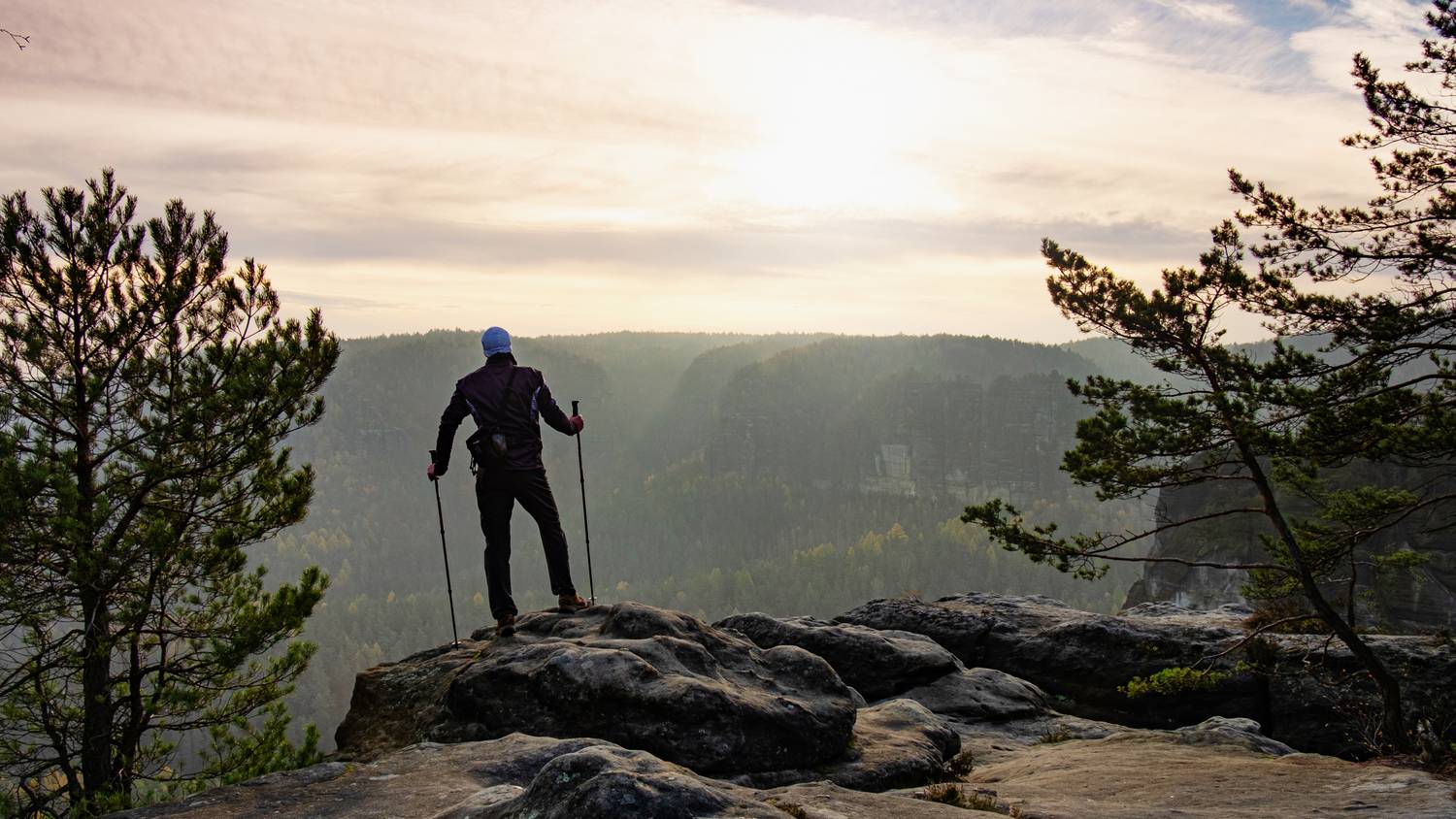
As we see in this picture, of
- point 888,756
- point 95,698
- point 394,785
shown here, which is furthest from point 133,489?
point 888,756

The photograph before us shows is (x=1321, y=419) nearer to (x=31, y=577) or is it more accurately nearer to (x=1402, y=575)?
(x=31, y=577)

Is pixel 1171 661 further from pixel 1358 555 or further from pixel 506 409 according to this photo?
pixel 1358 555

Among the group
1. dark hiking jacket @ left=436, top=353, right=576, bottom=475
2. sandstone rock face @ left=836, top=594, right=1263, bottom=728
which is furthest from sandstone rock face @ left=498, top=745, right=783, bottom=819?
sandstone rock face @ left=836, top=594, right=1263, bottom=728

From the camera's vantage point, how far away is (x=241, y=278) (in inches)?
518

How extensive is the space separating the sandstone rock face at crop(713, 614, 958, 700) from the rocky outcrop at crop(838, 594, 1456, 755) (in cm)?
287

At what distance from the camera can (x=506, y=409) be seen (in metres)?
10.8

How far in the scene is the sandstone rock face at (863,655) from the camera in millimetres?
13625

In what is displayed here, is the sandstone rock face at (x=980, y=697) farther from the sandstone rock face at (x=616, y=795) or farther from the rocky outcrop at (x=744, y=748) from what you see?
the sandstone rock face at (x=616, y=795)

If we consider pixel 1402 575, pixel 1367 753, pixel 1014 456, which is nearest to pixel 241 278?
pixel 1367 753

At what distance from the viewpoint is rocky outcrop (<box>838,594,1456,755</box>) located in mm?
13258

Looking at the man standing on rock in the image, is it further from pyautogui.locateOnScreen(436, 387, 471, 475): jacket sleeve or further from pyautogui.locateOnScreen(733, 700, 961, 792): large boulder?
pyautogui.locateOnScreen(733, 700, 961, 792): large boulder

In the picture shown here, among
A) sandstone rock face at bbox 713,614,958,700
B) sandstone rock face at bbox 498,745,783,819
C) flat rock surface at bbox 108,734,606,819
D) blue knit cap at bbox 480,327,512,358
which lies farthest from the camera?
sandstone rock face at bbox 713,614,958,700

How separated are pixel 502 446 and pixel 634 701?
3514 millimetres

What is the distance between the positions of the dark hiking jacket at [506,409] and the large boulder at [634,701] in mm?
2233
